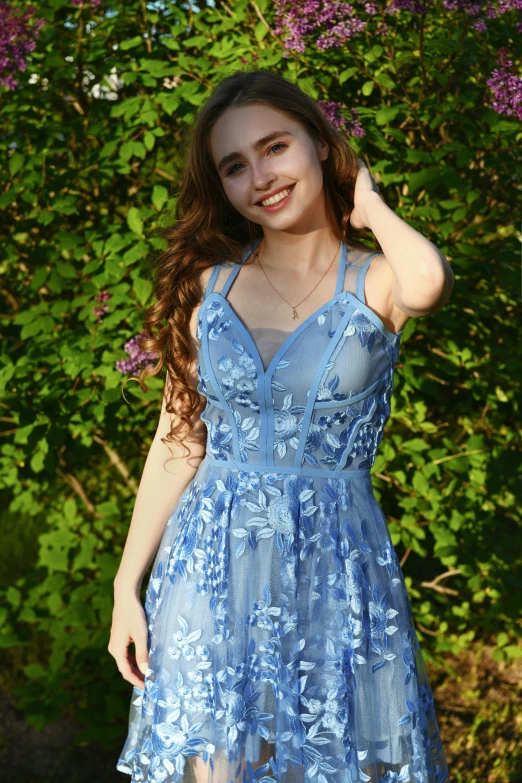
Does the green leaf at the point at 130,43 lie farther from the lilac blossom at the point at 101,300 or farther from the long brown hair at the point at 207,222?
the long brown hair at the point at 207,222

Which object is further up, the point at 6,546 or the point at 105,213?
the point at 105,213

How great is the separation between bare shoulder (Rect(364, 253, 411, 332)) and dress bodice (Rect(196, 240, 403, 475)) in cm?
2

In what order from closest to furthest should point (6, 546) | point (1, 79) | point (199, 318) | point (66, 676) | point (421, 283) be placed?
point (421, 283), point (199, 318), point (1, 79), point (66, 676), point (6, 546)

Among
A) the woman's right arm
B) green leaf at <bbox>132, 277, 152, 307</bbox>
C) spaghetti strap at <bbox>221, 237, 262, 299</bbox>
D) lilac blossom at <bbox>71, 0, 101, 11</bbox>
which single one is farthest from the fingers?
lilac blossom at <bbox>71, 0, 101, 11</bbox>

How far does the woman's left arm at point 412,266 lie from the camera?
1503mm

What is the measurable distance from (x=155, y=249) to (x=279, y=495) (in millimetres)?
1161

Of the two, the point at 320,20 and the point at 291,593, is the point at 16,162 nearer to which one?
the point at 320,20

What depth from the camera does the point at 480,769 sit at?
308 centimetres

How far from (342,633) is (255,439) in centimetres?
38

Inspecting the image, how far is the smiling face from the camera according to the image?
5.57 ft

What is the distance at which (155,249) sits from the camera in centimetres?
256

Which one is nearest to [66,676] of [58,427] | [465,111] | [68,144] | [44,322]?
[58,427]

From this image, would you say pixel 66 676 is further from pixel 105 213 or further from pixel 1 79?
pixel 1 79

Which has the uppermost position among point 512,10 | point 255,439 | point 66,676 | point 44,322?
point 512,10
